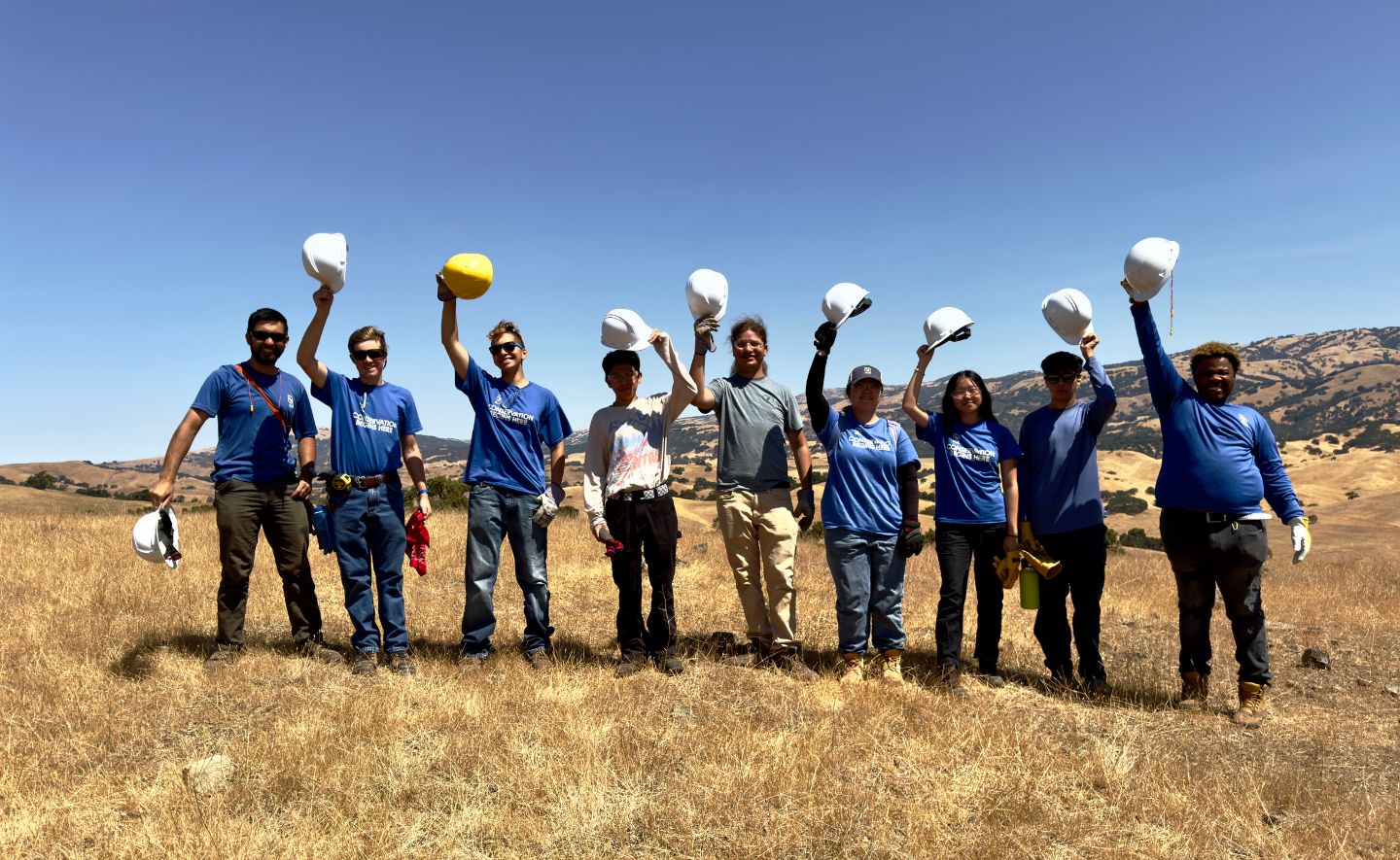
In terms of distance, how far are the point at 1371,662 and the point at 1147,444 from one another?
120 meters

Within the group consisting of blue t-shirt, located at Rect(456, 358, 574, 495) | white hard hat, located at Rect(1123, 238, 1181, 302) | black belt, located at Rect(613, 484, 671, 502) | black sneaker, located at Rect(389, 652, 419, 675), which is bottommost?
black sneaker, located at Rect(389, 652, 419, 675)

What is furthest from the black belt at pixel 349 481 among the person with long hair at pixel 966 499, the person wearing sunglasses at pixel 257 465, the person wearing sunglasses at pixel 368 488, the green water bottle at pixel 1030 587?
the green water bottle at pixel 1030 587

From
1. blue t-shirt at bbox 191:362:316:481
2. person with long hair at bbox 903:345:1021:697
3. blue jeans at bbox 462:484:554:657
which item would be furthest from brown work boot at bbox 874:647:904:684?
blue t-shirt at bbox 191:362:316:481

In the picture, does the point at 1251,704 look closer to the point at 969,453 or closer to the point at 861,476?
the point at 969,453

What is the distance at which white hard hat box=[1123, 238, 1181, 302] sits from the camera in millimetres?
4742

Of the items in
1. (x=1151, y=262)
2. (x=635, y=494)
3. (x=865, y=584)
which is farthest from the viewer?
(x=865, y=584)

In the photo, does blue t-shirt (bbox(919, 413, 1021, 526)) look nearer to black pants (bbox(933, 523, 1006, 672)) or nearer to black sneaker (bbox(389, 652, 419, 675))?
black pants (bbox(933, 523, 1006, 672))

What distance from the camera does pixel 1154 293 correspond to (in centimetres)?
492

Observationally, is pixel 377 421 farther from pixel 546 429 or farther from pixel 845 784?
pixel 845 784

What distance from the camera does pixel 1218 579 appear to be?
4891mm

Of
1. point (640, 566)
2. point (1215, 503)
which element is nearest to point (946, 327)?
point (1215, 503)

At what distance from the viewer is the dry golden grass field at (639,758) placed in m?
3.06

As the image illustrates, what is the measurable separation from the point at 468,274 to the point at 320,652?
3.10 metres

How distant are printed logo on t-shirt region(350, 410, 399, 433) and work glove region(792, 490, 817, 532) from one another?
3069 mm
